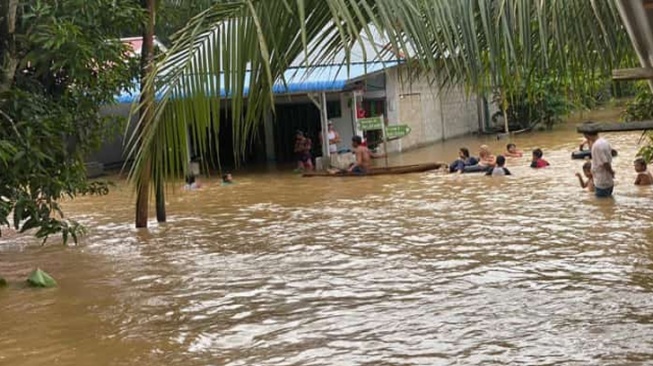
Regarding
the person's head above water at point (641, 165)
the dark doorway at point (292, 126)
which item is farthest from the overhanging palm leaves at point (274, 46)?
the dark doorway at point (292, 126)

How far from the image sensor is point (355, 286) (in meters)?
9.27

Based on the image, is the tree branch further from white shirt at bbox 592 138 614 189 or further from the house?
the house

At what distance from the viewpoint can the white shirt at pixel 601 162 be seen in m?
14.6

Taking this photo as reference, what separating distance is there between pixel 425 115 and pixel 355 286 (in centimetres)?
2337

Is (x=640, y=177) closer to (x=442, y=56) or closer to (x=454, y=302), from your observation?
(x=454, y=302)

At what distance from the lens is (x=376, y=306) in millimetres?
8266

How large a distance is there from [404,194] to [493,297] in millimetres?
9690

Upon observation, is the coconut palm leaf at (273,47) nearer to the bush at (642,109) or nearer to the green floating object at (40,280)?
the green floating object at (40,280)

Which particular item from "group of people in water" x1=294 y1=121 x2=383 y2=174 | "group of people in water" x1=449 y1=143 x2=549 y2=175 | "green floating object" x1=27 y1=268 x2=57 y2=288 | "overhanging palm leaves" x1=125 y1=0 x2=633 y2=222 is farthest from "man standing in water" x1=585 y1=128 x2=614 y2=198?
"overhanging palm leaves" x1=125 y1=0 x2=633 y2=222

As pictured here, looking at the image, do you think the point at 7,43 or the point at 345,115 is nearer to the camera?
the point at 7,43

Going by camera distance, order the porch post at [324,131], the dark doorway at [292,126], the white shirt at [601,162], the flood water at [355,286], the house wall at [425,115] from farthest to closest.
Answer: the dark doorway at [292,126] → the house wall at [425,115] → the porch post at [324,131] → the white shirt at [601,162] → the flood water at [355,286]

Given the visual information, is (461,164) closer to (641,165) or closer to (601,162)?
(641,165)

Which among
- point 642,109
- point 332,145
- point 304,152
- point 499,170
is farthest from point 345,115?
point 642,109

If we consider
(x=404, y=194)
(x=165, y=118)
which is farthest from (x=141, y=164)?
Answer: (x=404, y=194)
